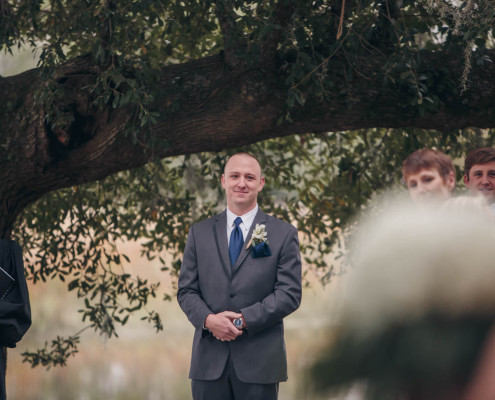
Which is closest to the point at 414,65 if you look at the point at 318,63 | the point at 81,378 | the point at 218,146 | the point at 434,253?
the point at 318,63

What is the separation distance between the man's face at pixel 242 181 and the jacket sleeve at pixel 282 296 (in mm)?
293

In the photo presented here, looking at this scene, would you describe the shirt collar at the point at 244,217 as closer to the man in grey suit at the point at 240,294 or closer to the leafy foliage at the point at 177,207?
the man in grey suit at the point at 240,294

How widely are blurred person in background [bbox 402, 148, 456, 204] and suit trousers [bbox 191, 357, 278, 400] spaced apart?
1.61 metres

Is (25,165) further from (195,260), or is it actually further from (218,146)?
(195,260)

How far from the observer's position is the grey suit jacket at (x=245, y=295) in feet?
12.2

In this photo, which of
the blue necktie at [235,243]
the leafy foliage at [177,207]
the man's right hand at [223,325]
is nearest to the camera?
the man's right hand at [223,325]

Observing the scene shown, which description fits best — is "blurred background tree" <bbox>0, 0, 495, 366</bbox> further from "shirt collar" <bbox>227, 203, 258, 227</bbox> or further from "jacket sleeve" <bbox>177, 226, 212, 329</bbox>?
"jacket sleeve" <bbox>177, 226, 212, 329</bbox>

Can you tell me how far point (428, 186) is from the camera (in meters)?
2.21

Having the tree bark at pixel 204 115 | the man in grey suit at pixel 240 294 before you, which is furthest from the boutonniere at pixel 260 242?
the tree bark at pixel 204 115

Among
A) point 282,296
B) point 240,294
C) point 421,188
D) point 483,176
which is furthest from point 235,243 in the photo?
point 421,188

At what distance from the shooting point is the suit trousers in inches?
148

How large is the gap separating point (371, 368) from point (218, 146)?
4000mm

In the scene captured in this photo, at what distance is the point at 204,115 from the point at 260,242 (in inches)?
65.5

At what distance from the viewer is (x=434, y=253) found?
1.49m
